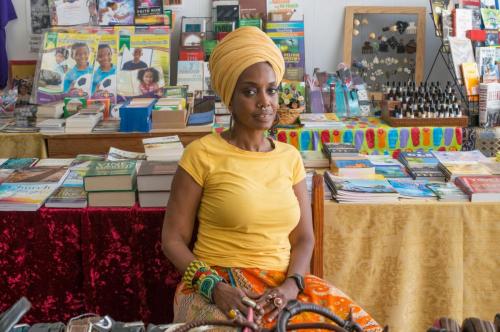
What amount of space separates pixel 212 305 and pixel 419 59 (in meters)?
3.87

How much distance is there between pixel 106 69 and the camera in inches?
186

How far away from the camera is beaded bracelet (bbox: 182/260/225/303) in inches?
73.1

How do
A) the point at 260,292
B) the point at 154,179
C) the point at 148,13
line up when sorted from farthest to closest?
the point at 148,13 < the point at 154,179 < the point at 260,292

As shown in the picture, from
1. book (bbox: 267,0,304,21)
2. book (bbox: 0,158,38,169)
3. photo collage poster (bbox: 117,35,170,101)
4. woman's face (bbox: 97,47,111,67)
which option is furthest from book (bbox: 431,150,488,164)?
woman's face (bbox: 97,47,111,67)

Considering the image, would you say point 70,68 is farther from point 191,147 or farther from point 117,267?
point 191,147

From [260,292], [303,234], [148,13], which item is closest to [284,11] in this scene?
[148,13]

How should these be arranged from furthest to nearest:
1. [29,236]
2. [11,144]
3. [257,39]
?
[11,144]
[29,236]
[257,39]

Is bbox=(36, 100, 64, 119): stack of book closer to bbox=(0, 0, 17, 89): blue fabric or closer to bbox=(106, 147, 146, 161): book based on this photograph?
bbox=(0, 0, 17, 89): blue fabric

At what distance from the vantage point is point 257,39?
6.65 ft

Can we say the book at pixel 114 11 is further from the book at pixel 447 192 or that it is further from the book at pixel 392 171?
the book at pixel 447 192

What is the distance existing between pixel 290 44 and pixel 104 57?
57.6 inches

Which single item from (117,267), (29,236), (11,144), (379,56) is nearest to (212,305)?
(117,267)

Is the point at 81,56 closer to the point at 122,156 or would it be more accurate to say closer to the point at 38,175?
the point at 122,156

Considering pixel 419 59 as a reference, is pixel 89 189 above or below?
below
